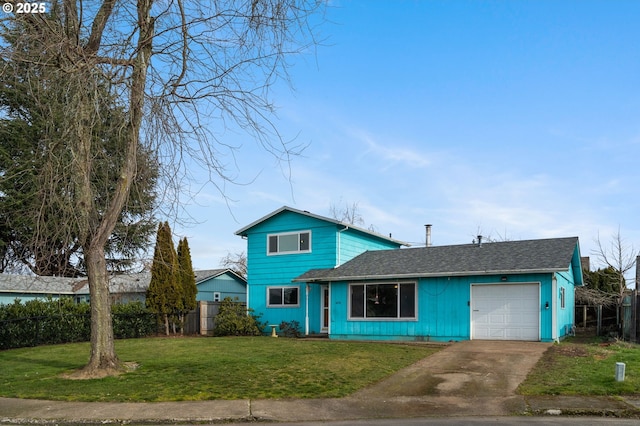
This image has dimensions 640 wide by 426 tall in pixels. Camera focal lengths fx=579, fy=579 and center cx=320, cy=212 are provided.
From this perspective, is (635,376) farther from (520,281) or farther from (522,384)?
(520,281)

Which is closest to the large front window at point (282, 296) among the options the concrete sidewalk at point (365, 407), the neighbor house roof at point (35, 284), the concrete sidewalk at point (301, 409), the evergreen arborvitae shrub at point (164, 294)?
the evergreen arborvitae shrub at point (164, 294)

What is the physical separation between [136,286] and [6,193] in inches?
419

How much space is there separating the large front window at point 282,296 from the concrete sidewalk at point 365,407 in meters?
13.9

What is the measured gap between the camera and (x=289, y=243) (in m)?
26.1

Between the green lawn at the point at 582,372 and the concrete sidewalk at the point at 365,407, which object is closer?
the concrete sidewalk at the point at 365,407

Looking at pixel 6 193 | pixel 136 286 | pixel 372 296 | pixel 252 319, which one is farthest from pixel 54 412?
pixel 136 286

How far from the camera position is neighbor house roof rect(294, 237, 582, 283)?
19.4 metres

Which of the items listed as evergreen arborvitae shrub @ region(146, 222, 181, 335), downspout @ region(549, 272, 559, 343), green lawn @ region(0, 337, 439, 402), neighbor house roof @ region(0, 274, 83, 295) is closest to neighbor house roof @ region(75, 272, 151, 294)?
neighbor house roof @ region(0, 274, 83, 295)

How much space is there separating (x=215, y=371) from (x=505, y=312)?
1081 cm

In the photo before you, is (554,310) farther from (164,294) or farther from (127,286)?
(127,286)

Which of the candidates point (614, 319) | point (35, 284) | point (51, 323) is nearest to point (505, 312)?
Answer: point (614, 319)

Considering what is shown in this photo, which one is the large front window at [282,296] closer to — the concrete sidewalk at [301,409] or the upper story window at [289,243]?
the upper story window at [289,243]

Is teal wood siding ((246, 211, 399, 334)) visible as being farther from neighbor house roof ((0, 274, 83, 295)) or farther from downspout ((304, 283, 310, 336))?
neighbor house roof ((0, 274, 83, 295))

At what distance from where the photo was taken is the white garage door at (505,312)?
63.0 feet
